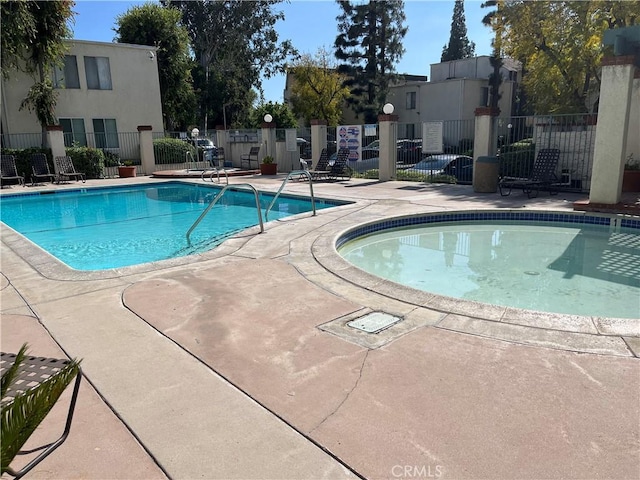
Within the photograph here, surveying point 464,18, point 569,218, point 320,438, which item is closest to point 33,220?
Result: point 320,438

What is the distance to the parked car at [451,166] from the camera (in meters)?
15.1

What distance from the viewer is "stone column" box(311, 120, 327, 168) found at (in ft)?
60.6

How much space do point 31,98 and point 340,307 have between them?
19435mm

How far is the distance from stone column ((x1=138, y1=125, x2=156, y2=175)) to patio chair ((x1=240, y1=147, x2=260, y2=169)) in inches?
167

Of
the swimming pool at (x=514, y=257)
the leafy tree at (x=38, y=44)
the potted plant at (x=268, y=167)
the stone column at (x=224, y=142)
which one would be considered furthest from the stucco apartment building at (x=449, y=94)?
the swimming pool at (x=514, y=257)

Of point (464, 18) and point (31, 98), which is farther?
point (464, 18)

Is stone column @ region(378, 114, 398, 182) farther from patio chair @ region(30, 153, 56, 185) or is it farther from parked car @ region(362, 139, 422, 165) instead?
patio chair @ region(30, 153, 56, 185)

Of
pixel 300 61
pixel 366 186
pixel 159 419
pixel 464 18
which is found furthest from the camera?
pixel 464 18

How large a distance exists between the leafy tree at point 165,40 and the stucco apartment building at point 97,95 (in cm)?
287

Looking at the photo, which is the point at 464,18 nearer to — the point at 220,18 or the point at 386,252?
the point at 220,18

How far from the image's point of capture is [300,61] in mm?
34625

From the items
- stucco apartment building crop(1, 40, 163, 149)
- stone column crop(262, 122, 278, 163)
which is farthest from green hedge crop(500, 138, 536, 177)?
stucco apartment building crop(1, 40, 163, 149)

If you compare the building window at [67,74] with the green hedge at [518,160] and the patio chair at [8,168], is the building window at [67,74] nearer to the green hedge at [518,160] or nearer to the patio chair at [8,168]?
the patio chair at [8,168]

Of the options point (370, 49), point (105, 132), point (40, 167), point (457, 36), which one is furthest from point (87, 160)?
point (457, 36)
